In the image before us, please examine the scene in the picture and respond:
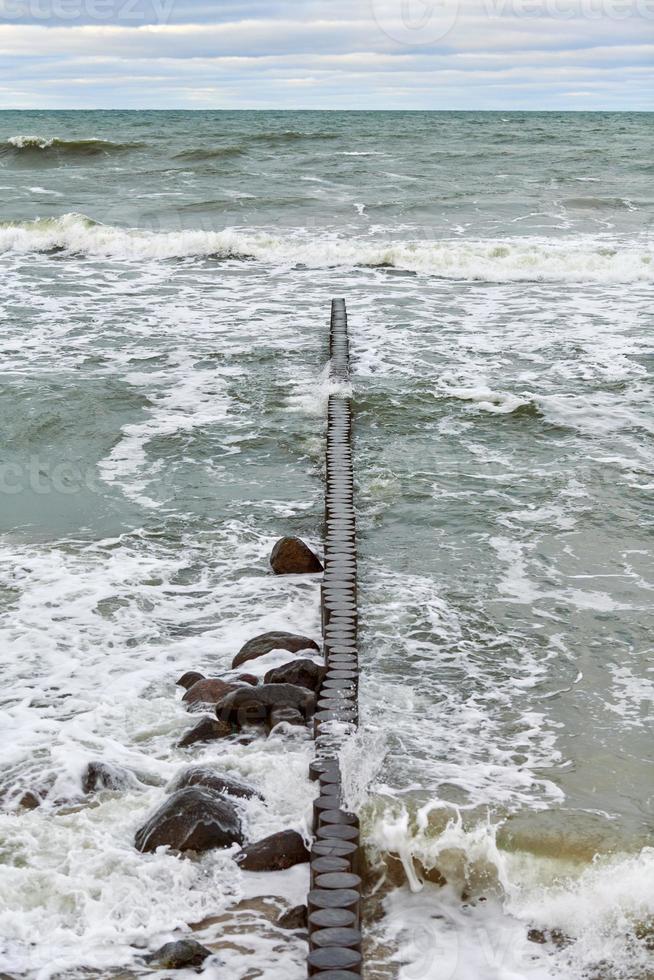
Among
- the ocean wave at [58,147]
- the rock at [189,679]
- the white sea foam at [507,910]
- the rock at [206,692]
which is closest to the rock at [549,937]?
the white sea foam at [507,910]

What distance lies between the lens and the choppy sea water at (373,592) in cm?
463

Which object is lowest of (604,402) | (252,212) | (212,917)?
(212,917)

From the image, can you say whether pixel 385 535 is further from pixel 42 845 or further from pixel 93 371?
pixel 93 371

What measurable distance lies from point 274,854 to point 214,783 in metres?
0.57

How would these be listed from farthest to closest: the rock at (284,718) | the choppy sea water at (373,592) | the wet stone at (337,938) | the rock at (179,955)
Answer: the rock at (284,718) < the choppy sea water at (373,592) < the rock at (179,955) < the wet stone at (337,938)

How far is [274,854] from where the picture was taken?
4.90m

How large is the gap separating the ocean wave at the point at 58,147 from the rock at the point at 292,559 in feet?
129

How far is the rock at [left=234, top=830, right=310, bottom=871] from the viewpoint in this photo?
4.88 metres

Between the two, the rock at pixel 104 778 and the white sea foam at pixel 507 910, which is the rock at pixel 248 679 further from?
the white sea foam at pixel 507 910

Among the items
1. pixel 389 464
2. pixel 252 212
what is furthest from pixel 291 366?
pixel 252 212

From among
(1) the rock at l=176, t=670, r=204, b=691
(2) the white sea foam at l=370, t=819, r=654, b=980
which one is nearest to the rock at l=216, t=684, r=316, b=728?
(1) the rock at l=176, t=670, r=204, b=691

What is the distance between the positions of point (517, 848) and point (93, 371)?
9912 millimetres

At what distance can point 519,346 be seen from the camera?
15.0 meters

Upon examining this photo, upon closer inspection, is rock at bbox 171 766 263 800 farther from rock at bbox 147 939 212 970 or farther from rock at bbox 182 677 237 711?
rock at bbox 147 939 212 970
